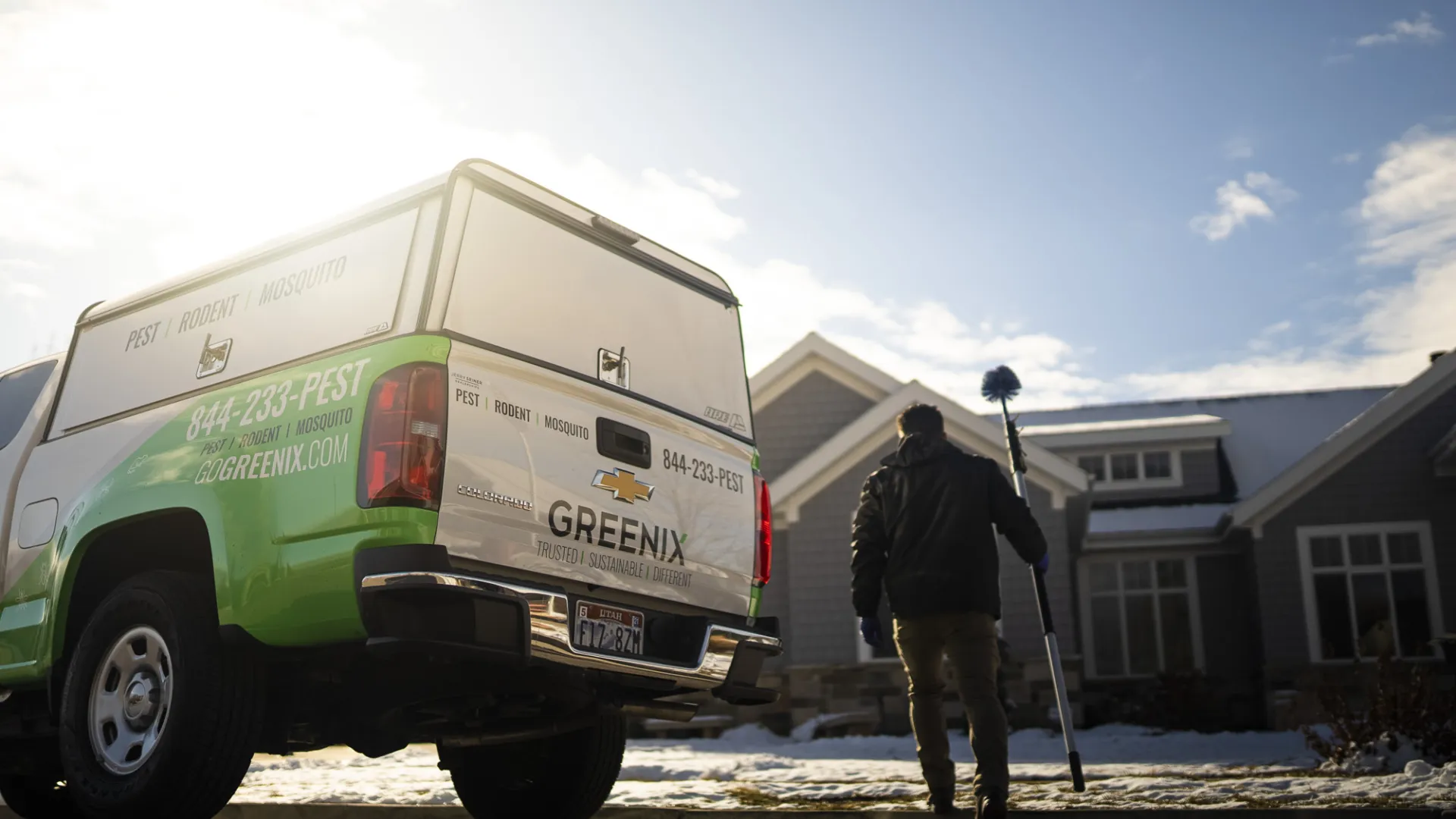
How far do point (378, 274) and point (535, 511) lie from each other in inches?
41.6

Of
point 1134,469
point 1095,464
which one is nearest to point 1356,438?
point 1134,469

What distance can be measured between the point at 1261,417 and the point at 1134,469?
4061 millimetres

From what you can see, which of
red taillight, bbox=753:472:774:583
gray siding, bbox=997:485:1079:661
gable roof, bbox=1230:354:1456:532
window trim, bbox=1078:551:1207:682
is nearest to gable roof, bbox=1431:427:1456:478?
gable roof, bbox=1230:354:1456:532

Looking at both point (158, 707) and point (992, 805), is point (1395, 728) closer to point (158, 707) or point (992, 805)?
point (992, 805)

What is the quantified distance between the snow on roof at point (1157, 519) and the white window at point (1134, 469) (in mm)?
712

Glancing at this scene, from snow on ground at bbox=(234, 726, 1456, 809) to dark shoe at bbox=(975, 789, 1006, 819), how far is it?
73cm

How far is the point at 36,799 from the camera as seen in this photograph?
22.1 ft

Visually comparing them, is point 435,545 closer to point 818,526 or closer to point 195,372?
point 195,372

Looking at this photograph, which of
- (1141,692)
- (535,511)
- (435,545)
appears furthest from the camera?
(1141,692)

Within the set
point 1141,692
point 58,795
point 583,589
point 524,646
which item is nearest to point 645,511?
point 583,589

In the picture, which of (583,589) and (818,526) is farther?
(818,526)

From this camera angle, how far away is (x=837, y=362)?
20.7m

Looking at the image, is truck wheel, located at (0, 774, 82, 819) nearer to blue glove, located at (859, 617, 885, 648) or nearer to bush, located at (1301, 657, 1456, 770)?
blue glove, located at (859, 617, 885, 648)

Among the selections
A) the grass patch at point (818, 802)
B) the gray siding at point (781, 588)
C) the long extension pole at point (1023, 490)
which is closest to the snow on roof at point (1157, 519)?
the gray siding at point (781, 588)
